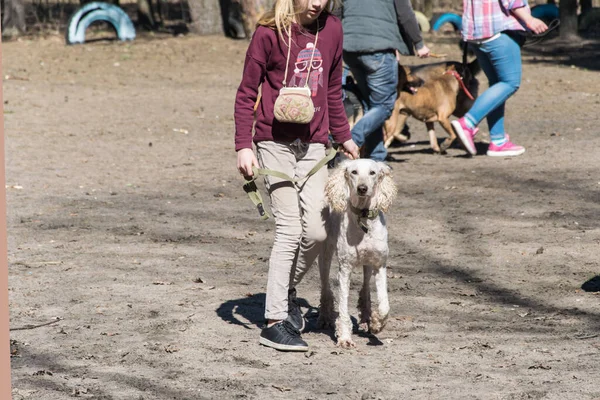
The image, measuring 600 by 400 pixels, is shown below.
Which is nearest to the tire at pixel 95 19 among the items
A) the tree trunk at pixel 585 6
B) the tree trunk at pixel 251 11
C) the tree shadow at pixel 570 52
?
the tree trunk at pixel 251 11

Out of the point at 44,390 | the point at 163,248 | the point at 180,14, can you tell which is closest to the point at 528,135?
the point at 163,248

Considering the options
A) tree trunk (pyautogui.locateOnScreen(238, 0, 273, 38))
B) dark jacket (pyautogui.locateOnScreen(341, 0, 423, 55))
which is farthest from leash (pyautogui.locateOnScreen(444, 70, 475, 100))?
tree trunk (pyautogui.locateOnScreen(238, 0, 273, 38))

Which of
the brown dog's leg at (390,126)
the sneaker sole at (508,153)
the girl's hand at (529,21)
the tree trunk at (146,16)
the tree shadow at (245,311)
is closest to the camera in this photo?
the tree shadow at (245,311)

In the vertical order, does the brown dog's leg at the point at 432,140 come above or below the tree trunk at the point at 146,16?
below

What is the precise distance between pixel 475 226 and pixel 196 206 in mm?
2524

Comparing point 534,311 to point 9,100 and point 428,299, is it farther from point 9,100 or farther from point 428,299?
point 9,100

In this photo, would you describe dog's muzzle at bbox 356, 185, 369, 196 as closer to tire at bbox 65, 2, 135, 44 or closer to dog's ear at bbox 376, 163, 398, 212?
dog's ear at bbox 376, 163, 398, 212

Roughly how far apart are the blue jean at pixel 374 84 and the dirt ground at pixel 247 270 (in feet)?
2.32

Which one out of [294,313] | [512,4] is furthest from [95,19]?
[294,313]

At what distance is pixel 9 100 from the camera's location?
15789 millimetres

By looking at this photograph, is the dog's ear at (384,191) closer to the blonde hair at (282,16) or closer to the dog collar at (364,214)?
the dog collar at (364,214)

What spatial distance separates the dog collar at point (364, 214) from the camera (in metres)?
5.16

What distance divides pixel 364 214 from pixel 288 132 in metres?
0.57

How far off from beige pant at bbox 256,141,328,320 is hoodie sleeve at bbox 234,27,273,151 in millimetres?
133
